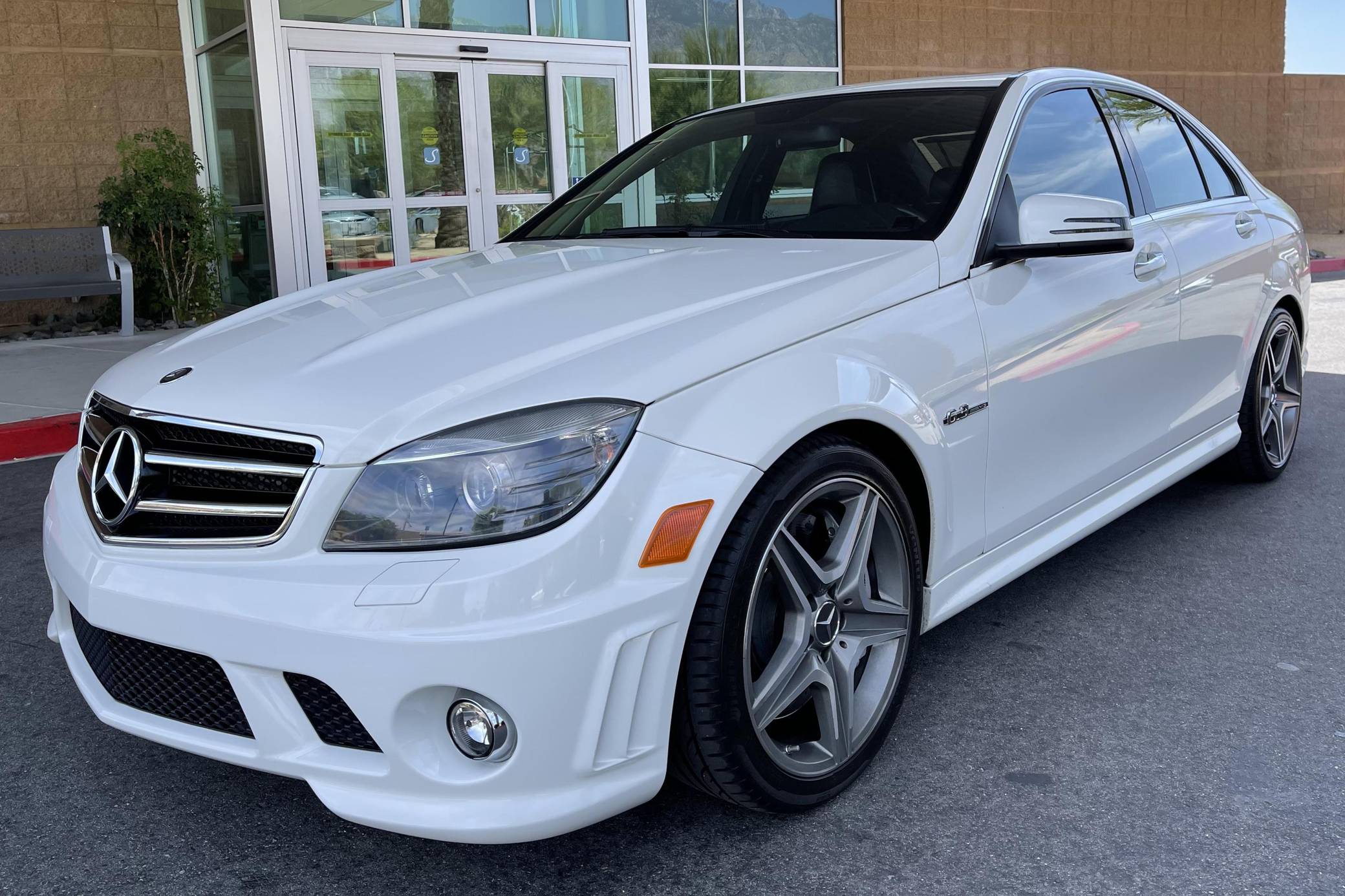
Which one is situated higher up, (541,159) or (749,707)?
(541,159)

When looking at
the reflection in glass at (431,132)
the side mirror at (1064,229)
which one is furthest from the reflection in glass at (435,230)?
the side mirror at (1064,229)

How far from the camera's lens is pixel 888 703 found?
2.51m

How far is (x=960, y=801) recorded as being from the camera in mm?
2387

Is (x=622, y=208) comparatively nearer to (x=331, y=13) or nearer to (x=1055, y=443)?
(x=1055, y=443)

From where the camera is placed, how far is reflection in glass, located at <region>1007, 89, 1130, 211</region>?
3127mm

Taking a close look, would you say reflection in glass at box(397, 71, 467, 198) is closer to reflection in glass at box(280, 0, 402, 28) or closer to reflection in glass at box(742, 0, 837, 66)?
reflection in glass at box(280, 0, 402, 28)

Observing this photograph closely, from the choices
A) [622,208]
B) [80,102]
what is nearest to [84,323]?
[80,102]

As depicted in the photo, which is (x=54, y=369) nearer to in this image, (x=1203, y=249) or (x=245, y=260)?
(x=245, y=260)

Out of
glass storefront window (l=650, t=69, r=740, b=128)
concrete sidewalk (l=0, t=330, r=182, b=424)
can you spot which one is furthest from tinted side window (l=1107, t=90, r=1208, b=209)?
glass storefront window (l=650, t=69, r=740, b=128)

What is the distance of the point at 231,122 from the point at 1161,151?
9.21 meters

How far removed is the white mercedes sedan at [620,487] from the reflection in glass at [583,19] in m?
8.77

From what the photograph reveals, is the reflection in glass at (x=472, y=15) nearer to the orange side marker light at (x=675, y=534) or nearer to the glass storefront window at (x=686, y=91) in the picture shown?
the glass storefront window at (x=686, y=91)

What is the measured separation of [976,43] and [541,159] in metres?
7.45

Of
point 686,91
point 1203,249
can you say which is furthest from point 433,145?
point 1203,249
